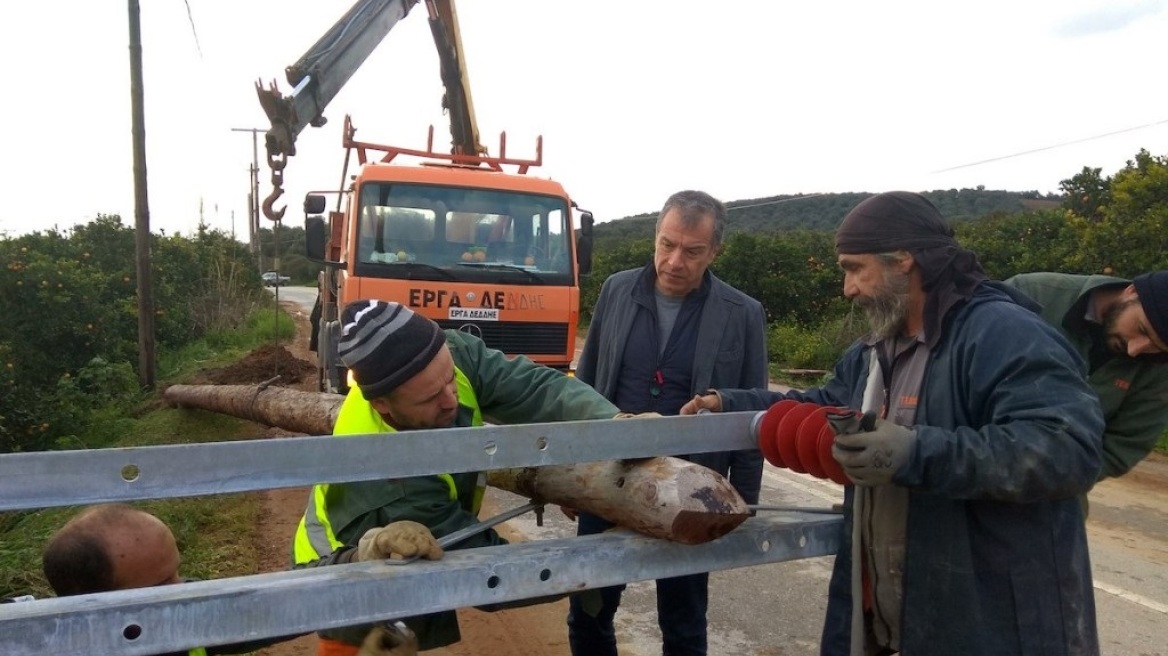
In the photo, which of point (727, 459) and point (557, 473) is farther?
point (727, 459)

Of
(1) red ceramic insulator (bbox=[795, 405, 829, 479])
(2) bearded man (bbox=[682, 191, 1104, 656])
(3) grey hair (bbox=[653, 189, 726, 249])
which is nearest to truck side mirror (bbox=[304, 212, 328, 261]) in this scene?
(3) grey hair (bbox=[653, 189, 726, 249])

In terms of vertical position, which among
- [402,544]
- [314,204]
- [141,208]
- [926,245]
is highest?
[141,208]

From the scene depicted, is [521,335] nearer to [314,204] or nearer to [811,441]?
[314,204]

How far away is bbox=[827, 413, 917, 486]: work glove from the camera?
5.33 ft

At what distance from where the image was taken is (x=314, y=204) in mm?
7332

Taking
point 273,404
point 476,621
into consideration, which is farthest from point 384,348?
point 273,404

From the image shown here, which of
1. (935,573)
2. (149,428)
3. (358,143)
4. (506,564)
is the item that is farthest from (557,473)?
(149,428)

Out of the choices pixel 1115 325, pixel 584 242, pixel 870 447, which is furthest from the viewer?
pixel 584 242

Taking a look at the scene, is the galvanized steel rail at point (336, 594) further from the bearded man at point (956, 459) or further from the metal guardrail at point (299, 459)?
the bearded man at point (956, 459)

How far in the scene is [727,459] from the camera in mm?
3182

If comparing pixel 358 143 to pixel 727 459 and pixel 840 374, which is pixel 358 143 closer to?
pixel 727 459

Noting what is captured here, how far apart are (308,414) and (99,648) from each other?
4.50 meters

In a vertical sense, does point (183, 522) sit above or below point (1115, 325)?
below

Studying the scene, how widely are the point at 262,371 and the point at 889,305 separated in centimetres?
1108
